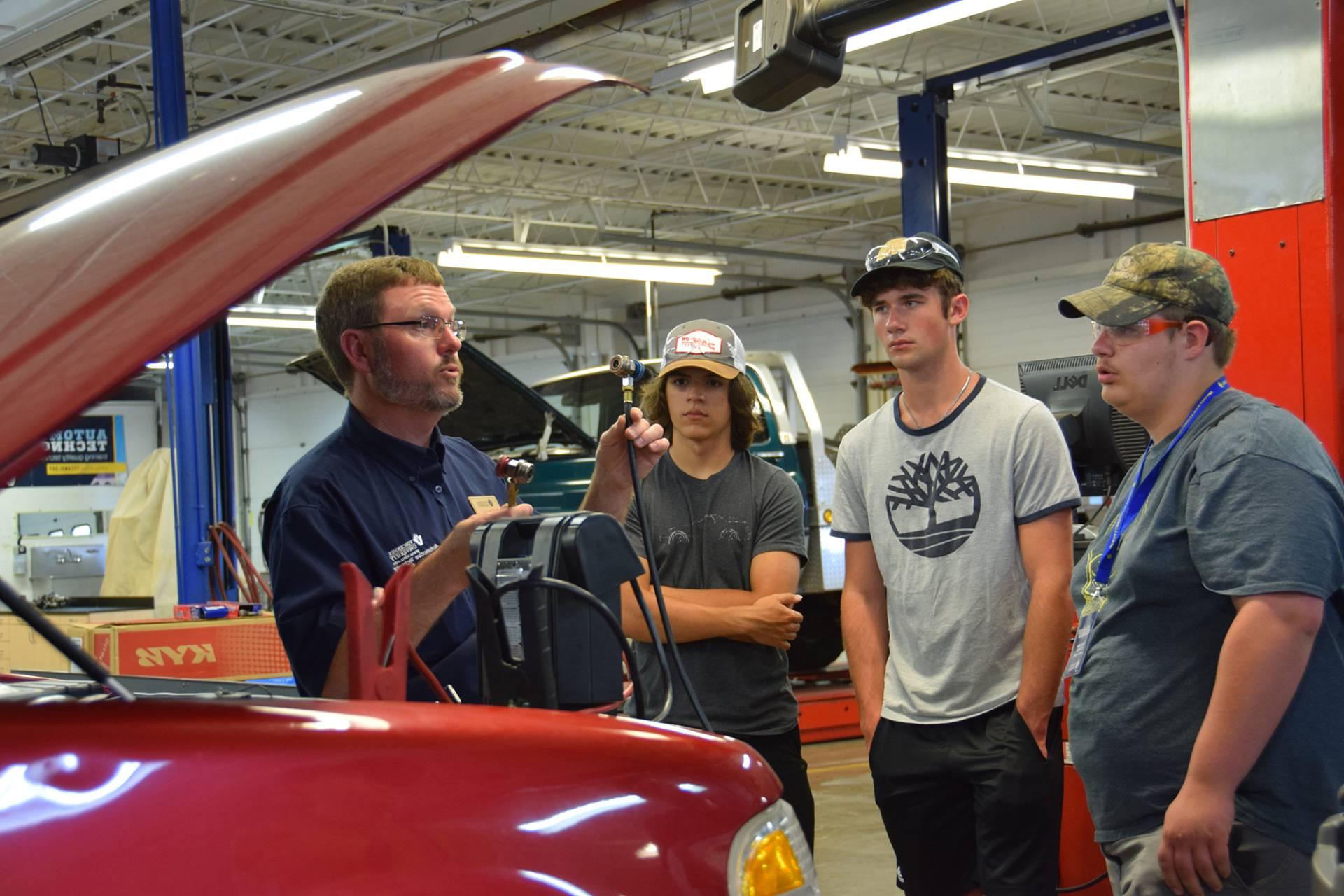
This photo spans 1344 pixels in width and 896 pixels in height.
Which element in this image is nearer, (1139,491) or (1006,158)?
(1139,491)

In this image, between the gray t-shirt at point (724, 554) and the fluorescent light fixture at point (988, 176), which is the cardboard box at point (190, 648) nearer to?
the gray t-shirt at point (724, 554)

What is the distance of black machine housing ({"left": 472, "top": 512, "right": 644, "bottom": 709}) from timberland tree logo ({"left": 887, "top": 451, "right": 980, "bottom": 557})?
1.12 metres

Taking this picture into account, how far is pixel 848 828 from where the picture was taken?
19.5 feet

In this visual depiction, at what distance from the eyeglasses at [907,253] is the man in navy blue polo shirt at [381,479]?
2.56ft

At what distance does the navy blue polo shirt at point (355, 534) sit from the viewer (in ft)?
A: 6.40

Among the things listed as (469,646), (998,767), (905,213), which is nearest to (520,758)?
(469,646)

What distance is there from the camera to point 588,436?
771 cm

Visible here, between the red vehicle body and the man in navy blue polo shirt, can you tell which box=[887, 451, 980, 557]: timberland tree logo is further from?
the red vehicle body

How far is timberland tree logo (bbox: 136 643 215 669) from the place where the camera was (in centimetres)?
529

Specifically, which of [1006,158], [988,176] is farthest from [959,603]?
[1006,158]

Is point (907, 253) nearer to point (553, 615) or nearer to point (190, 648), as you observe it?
point (553, 615)

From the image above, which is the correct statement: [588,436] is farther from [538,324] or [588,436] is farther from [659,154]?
[538,324]

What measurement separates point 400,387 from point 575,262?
13.4 metres

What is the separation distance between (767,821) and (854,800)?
5311 mm
